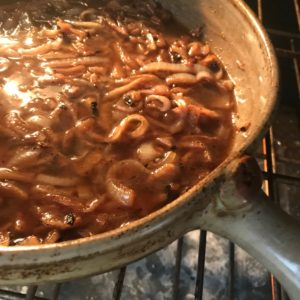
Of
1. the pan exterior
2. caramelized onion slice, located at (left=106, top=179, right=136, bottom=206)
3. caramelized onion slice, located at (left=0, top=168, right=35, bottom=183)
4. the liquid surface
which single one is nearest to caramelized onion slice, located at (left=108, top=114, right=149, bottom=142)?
the liquid surface

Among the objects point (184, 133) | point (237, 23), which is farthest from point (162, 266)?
point (237, 23)

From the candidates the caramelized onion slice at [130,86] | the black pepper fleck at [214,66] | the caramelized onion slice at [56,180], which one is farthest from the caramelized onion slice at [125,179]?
the black pepper fleck at [214,66]

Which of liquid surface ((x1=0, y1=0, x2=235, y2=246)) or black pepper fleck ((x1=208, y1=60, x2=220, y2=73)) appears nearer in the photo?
liquid surface ((x1=0, y1=0, x2=235, y2=246))

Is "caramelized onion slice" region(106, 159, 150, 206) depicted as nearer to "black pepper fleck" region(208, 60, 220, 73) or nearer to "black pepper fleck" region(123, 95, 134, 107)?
"black pepper fleck" region(123, 95, 134, 107)

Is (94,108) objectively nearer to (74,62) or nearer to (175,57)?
(74,62)

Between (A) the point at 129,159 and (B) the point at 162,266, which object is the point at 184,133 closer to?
(A) the point at 129,159

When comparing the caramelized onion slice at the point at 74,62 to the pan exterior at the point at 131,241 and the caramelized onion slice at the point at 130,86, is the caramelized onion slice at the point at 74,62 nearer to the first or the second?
the caramelized onion slice at the point at 130,86
